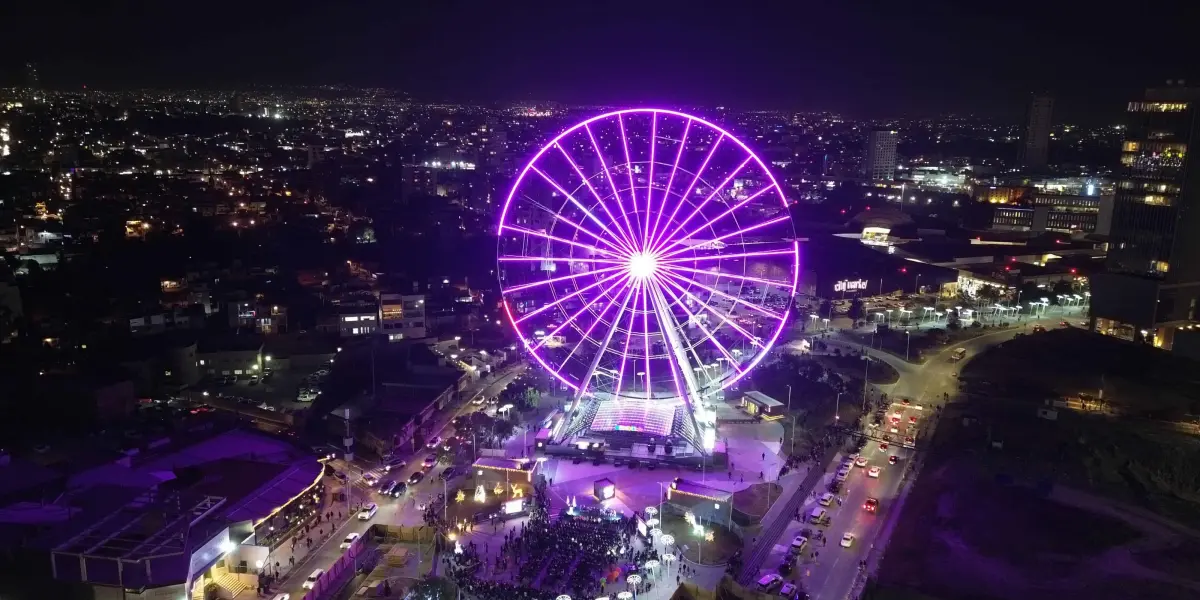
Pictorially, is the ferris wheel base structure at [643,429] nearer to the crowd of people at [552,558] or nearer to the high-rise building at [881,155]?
the crowd of people at [552,558]

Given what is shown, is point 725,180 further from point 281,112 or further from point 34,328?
point 281,112

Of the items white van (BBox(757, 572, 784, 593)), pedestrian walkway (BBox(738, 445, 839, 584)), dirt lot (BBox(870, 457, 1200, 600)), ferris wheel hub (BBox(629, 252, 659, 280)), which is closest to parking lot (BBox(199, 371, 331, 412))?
ferris wheel hub (BBox(629, 252, 659, 280))

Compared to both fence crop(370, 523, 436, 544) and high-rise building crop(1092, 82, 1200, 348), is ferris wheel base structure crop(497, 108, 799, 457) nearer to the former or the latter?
fence crop(370, 523, 436, 544)

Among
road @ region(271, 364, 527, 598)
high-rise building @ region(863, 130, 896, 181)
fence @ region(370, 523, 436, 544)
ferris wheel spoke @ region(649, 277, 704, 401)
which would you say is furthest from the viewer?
high-rise building @ region(863, 130, 896, 181)

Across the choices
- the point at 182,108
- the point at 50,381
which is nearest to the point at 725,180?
the point at 50,381

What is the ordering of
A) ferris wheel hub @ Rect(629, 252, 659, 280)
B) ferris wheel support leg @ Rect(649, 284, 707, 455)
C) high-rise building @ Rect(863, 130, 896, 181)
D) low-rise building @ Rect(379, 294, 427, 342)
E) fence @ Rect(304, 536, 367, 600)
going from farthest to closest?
1. high-rise building @ Rect(863, 130, 896, 181)
2. low-rise building @ Rect(379, 294, 427, 342)
3. ferris wheel support leg @ Rect(649, 284, 707, 455)
4. ferris wheel hub @ Rect(629, 252, 659, 280)
5. fence @ Rect(304, 536, 367, 600)

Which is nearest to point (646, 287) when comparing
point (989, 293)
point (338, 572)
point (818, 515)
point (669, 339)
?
point (669, 339)

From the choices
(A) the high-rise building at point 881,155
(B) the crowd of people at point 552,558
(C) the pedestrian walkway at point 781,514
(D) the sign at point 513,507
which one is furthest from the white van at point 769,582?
(A) the high-rise building at point 881,155
